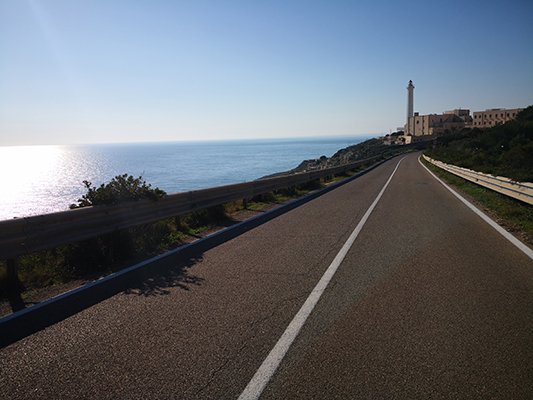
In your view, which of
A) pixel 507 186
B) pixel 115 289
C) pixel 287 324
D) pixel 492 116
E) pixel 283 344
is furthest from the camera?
pixel 492 116

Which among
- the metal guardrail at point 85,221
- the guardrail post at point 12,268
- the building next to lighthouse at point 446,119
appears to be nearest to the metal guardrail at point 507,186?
the metal guardrail at point 85,221

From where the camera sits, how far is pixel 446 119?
130250mm

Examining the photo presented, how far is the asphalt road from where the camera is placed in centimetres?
273

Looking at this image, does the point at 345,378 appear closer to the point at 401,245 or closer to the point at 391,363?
the point at 391,363

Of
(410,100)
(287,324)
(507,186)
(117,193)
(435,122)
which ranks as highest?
(410,100)

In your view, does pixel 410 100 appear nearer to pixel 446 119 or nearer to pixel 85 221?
pixel 446 119

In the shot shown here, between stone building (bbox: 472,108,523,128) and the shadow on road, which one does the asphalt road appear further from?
stone building (bbox: 472,108,523,128)

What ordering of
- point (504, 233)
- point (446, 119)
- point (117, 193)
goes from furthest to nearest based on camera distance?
1. point (446, 119)
2. point (504, 233)
3. point (117, 193)

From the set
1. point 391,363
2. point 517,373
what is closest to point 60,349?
point 391,363

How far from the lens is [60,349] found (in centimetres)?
332

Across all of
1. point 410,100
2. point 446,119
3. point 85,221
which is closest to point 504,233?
point 85,221

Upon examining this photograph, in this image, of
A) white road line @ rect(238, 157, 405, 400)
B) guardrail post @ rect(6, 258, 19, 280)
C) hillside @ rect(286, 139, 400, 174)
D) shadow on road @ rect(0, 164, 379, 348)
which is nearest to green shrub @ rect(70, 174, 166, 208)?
shadow on road @ rect(0, 164, 379, 348)

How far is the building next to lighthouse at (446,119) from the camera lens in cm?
12225

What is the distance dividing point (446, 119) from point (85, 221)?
475ft
